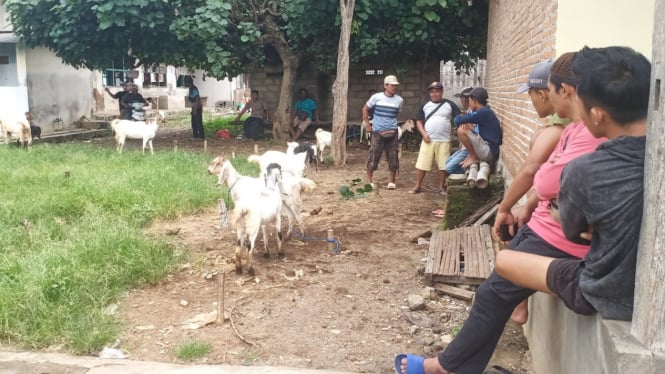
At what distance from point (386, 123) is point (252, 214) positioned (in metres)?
4.58

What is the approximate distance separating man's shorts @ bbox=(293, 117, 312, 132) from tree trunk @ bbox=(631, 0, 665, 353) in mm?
14484

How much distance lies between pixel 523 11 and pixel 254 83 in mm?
12854

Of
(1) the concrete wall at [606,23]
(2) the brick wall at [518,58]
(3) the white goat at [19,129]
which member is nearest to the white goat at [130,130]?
(3) the white goat at [19,129]

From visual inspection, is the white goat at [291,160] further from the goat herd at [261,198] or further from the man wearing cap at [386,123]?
the man wearing cap at [386,123]

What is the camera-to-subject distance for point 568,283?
7.59 feet

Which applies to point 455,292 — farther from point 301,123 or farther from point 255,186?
point 301,123

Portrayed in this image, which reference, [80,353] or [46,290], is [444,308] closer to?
[80,353]

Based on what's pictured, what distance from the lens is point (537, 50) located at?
512 centimetres

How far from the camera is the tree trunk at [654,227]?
1.76m

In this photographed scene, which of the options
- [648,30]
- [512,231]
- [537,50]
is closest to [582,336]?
[512,231]

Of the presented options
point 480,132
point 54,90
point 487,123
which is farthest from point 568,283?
point 54,90

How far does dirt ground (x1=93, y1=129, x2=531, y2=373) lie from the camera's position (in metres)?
3.93

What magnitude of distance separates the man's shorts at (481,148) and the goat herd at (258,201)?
78.0 inches

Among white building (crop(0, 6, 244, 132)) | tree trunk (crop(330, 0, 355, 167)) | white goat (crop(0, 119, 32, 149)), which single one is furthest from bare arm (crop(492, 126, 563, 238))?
white building (crop(0, 6, 244, 132))
